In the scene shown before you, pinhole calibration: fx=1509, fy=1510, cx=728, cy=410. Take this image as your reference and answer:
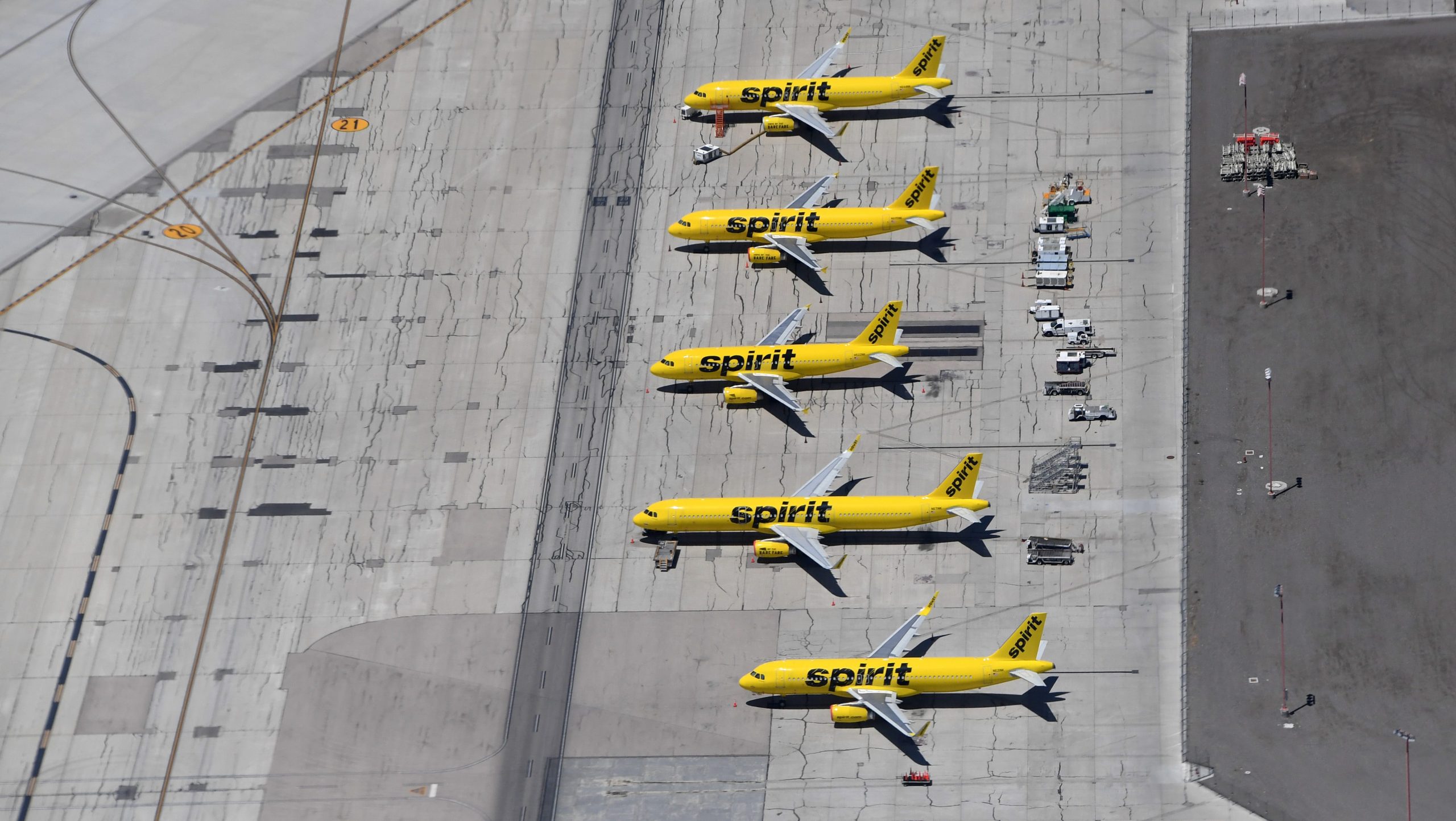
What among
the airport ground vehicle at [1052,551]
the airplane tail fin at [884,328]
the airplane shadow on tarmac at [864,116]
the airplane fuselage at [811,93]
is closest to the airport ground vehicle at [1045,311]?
the airplane tail fin at [884,328]

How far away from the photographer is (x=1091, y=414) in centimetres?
12375

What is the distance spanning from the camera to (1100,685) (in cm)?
11369

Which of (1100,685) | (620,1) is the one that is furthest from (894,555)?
(620,1)

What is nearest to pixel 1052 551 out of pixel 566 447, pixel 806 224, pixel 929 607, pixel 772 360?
pixel 929 607

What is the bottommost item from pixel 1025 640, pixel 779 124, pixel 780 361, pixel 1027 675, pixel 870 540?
pixel 1027 675

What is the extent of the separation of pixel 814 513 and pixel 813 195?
3246 cm

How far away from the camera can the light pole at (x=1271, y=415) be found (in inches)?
4690

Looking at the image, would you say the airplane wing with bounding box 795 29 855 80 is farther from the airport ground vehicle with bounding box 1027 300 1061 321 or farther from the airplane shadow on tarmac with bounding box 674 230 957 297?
the airport ground vehicle with bounding box 1027 300 1061 321

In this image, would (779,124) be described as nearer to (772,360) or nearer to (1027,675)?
(772,360)

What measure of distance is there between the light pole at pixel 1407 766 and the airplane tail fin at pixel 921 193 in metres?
56.8

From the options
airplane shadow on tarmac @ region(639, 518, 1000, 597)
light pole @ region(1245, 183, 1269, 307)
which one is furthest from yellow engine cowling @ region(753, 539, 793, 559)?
light pole @ region(1245, 183, 1269, 307)

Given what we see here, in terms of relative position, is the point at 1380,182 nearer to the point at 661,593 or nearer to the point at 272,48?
the point at 661,593

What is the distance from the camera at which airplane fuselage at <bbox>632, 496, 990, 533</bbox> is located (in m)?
118

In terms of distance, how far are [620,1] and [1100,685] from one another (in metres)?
83.1
